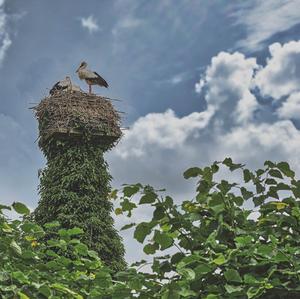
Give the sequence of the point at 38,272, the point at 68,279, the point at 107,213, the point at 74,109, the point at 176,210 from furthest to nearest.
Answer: the point at 74,109 < the point at 107,213 < the point at 68,279 < the point at 38,272 < the point at 176,210

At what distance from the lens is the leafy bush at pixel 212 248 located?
2.12 meters

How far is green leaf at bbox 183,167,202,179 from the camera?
2.44 metres

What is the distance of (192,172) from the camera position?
245 centimetres

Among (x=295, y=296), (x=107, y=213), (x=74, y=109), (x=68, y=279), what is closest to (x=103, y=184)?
(x=107, y=213)

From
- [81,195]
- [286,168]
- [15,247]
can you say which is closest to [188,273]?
[286,168]

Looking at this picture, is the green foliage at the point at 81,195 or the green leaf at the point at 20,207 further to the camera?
the green foliage at the point at 81,195

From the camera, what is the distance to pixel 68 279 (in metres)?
2.91

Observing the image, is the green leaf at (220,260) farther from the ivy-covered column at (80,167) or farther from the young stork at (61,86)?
the young stork at (61,86)

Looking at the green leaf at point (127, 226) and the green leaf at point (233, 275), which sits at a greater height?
the green leaf at point (127, 226)

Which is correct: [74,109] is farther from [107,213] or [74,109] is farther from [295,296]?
[295,296]

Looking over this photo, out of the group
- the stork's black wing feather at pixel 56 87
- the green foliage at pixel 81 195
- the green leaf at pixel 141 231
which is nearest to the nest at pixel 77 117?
the stork's black wing feather at pixel 56 87

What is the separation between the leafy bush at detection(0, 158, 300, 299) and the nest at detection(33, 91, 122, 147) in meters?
10.8

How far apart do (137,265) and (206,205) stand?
359 millimetres

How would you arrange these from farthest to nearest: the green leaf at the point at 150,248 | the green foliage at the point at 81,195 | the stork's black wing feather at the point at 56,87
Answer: the stork's black wing feather at the point at 56,87 → the green foliage at the point at 81,195 → the green leaf at the point at 150,248
